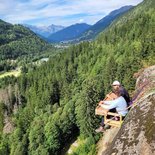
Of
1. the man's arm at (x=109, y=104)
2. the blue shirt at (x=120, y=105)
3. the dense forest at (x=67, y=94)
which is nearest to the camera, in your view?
the blue shirt at (x=120, y=105)

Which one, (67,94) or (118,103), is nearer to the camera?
(118,103)

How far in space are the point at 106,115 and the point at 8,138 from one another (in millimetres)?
110358

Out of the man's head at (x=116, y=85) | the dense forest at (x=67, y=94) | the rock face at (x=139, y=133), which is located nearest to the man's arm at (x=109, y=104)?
the man's head at (x=116, y=85)

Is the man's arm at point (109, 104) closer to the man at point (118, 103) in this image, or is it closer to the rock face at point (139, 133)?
the man at point (118, 103)

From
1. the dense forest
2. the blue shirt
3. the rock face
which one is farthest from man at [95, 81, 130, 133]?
the dense forest

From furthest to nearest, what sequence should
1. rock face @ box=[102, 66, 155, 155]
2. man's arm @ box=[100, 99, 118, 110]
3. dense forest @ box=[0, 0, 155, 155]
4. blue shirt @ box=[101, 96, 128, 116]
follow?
dense forest @ box=[0, 0, 155, 155], man's arm @ box=[100, 99, 118, 110], blue shirt @ box=[101, 96, 128, 116], rock face @ box=[102, 66, 155, 155]

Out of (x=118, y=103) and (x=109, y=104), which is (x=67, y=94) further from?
(x=118, y=103)

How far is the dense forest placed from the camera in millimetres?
100562

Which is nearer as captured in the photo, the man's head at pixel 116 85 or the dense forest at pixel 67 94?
the man's head at pixel 116 85

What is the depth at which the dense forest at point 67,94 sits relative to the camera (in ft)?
330

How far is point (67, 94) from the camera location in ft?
451

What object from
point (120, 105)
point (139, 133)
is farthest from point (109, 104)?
point (139, 133)

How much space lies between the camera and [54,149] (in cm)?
10300

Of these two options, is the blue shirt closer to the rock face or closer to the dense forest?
the rock face
